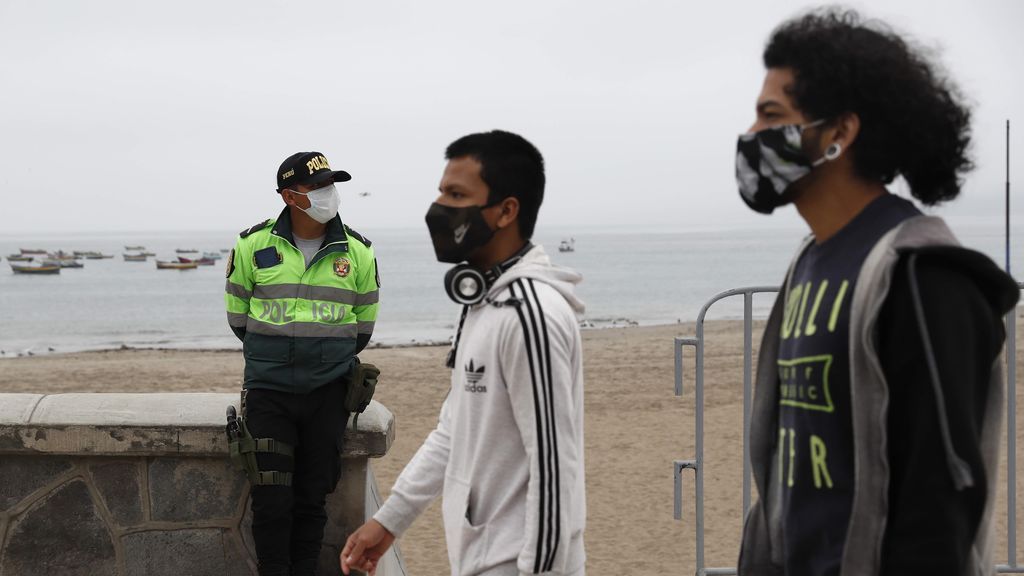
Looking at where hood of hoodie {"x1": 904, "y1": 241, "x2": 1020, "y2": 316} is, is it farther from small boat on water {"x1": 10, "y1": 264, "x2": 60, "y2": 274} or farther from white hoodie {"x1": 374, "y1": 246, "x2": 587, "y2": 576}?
small boat on water {"x1": 10, "y1": 264, "x2": 60, "y2": 274}

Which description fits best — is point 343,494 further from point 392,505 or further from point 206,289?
point 206,289

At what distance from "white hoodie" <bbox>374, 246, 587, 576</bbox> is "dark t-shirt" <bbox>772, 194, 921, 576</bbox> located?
639 mm

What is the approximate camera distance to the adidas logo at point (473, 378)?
2.64m

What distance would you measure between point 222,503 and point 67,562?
0.72m

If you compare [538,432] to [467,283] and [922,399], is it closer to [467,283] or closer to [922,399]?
[467,283]

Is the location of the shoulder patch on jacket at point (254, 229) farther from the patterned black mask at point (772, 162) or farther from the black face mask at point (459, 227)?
the patterned black mask at point (772, 162)

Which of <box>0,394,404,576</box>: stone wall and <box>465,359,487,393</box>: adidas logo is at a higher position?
<box>465,359,487,393</box>: adidas logo

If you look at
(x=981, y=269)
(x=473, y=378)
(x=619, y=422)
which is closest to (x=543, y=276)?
(x=473, y=378)

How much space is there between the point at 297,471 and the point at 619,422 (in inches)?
350

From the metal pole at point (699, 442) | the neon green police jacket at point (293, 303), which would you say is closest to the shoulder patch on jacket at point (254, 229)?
the neon green police jacket at point (293, 303)

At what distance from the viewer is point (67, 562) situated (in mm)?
4824

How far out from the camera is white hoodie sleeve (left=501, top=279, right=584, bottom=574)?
8.33 ft

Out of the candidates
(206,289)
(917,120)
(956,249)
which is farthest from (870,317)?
(206,289)

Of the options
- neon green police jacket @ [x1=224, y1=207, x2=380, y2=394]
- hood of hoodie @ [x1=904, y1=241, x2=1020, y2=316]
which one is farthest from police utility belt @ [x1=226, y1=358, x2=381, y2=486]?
hood of hoodie @ [x1=904, y1=241, x2=1020, y2=316]
